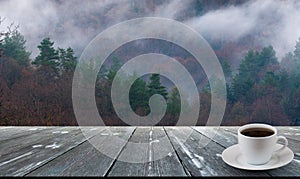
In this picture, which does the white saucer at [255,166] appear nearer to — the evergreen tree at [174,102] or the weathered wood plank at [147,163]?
the weathered wood plank at [147,163]

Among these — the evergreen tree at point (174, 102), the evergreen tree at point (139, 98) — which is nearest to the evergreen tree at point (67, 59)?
the evergreen tree at point (139, 98)

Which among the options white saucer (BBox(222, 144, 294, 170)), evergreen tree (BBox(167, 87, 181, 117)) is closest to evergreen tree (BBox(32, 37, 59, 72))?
evergreen tree (BBox(167, 87, 181, 117))

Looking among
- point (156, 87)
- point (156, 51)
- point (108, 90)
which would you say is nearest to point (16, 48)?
point (108, 90)

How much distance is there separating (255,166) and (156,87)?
26.3ft

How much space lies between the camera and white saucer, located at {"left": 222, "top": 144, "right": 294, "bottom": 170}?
17.9 inches

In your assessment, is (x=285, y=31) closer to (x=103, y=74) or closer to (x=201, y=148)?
(x=103, y=74)

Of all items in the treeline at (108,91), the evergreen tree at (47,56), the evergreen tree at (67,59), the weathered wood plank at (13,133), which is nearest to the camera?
the weathered wood plank at (13,133)

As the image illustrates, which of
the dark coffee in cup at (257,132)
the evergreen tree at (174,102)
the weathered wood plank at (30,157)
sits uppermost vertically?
the evergreen tree at (174,102)

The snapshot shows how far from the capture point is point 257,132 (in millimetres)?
518

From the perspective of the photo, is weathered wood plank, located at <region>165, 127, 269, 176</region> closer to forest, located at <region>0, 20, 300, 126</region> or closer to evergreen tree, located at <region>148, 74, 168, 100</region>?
forest, located at <region>0, 20, 300, 126</region>

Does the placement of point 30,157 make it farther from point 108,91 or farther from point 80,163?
point 108,91

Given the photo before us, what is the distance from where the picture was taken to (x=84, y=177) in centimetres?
43

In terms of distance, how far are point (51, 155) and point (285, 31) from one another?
402 inches

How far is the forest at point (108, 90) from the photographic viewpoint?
759cm
